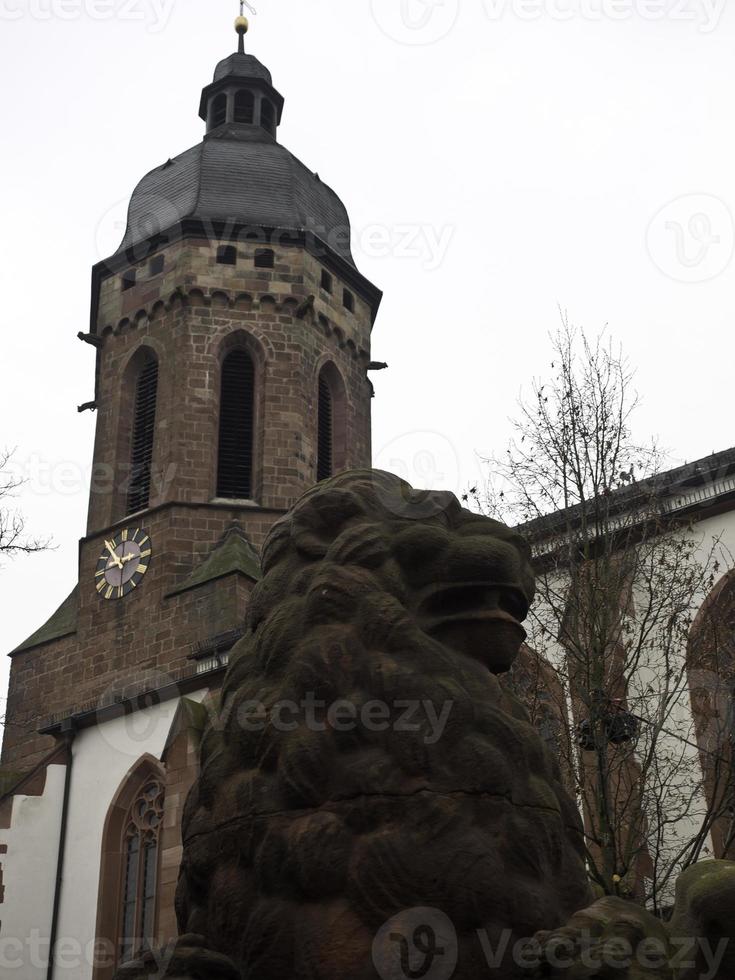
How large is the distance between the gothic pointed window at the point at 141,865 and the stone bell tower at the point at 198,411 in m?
1.97

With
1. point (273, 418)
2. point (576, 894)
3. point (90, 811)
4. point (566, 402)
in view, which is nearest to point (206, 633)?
point (90, 811)

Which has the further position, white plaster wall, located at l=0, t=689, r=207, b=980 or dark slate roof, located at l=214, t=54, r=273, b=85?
dark slate roof, located at l=214, t=54, r=273, b=85

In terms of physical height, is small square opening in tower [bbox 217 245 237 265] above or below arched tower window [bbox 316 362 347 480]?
above

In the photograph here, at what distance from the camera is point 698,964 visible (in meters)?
3.13

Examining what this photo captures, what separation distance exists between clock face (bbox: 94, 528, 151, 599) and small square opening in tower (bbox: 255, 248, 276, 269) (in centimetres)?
655

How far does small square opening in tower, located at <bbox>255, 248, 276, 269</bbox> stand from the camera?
92.7ft

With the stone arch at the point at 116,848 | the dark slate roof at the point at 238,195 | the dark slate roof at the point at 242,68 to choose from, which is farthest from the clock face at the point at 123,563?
the dark slate roof at the point at 242,68

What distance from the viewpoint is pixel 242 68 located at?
35.2 metres

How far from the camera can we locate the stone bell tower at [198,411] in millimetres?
24188

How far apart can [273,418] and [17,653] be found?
22.2ft

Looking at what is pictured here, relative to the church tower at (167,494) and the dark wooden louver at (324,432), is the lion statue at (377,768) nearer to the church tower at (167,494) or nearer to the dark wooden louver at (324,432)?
the church tower at (167,494)

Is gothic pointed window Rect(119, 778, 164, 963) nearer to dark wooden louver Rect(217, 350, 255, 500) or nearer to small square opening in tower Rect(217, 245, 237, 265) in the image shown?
dark wooden louver Rect(217, 350, 255, 500)

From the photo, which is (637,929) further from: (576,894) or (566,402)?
(566,402)

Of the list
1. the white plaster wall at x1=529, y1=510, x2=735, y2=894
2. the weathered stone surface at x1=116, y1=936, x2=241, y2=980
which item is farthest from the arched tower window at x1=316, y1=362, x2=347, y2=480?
the weathered stone surface at x1=116, y1=936, x2=241, y2=980
